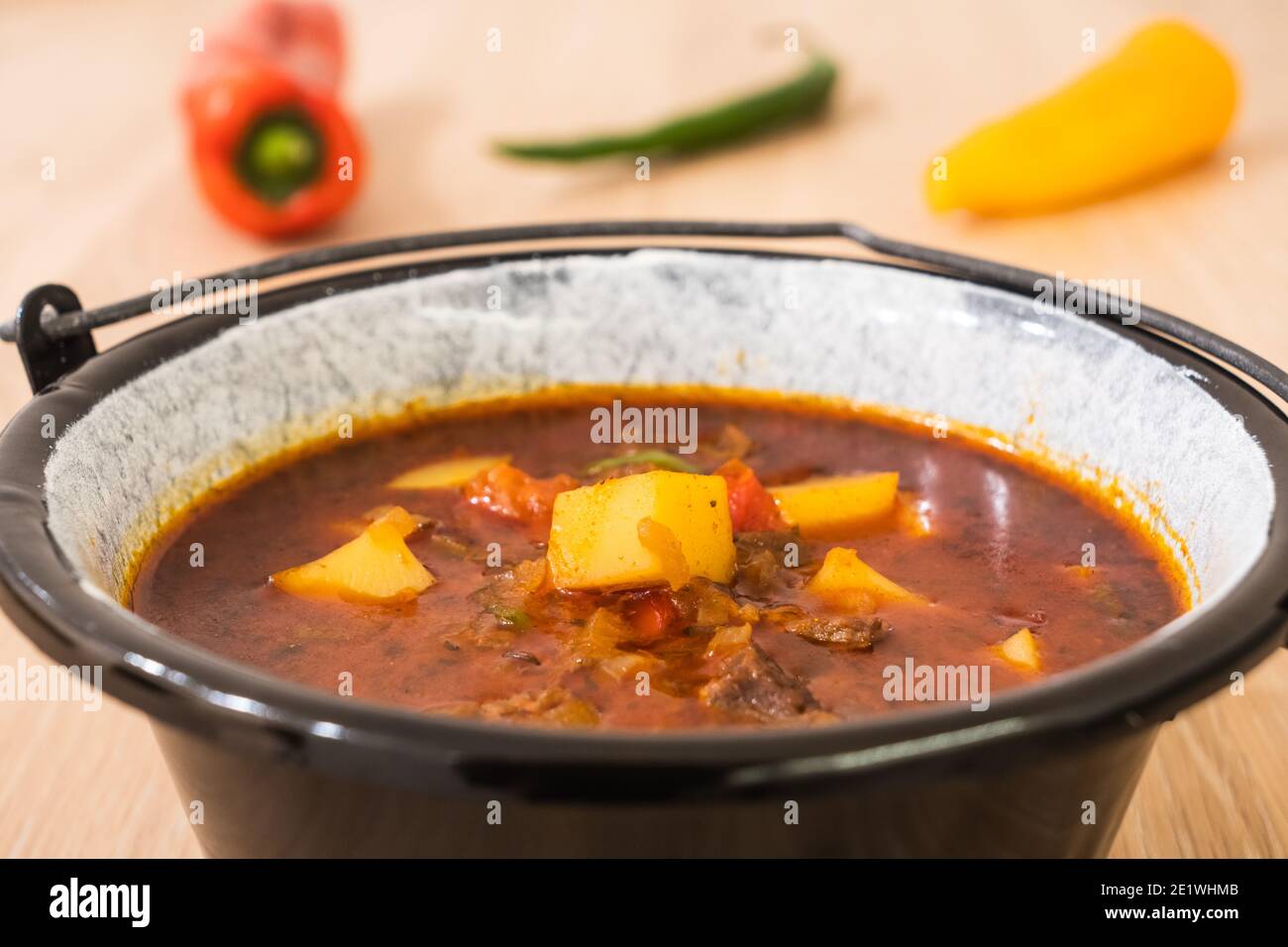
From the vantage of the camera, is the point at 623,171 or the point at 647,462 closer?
the point at 647,462

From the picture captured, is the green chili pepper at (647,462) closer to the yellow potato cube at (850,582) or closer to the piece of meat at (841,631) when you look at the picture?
the yellow potato cube at (850,582)

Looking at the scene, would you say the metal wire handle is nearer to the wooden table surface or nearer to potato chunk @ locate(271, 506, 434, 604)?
potato chunk @ locate(271, 506, 434, 604)

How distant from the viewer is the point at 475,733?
1.25m

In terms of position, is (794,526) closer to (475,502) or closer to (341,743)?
(475,502)

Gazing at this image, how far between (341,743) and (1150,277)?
325cm

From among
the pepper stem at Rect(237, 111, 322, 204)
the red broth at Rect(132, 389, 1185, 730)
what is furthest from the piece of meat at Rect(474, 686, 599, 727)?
the pepper stem at Rect(237, 111, 322, 204)

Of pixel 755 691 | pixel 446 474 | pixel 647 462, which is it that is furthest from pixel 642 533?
pixel 446 474

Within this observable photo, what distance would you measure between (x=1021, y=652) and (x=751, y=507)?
516mm

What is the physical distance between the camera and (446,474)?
97.2 inches

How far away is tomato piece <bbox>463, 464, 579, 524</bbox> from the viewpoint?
2.27 metres

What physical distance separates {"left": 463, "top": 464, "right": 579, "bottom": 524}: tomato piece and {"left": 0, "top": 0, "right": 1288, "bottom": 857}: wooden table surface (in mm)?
690

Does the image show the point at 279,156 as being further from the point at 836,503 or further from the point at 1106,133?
the point at 836,503

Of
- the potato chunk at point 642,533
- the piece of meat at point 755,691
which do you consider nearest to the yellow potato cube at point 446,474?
the potato chunk at point 642,533
